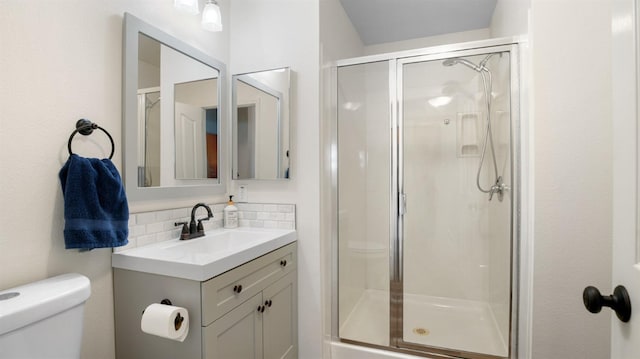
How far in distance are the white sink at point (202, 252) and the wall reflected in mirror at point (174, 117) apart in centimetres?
34

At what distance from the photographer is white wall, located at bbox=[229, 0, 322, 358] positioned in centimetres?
188

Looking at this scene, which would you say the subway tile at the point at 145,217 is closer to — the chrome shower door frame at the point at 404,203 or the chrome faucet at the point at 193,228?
the chrome faucet at the point at 193,228

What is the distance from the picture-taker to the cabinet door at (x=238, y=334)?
1192mm

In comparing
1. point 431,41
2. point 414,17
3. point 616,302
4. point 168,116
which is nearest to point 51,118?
point 168,116

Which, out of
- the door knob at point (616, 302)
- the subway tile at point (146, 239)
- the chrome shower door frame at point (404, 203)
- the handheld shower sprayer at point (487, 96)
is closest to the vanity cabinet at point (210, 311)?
the subway tile at point (146, 239)

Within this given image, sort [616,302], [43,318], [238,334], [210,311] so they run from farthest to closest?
[238,334]
[210,311]
[43,318]
[616,302]

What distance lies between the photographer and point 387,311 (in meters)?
2.14

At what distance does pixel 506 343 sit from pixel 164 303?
1.90 m

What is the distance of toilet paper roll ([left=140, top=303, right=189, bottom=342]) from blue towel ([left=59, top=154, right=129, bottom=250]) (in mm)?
318

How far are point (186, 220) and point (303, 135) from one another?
858 millimetres

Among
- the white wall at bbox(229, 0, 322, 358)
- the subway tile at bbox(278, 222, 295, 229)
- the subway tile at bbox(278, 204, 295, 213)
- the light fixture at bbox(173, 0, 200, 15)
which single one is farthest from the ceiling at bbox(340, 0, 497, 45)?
the subway tile at bbox(278, 222, 295, 229)

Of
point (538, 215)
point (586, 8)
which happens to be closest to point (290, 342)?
point (538, 215)

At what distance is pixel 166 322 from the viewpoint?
42.1 inches

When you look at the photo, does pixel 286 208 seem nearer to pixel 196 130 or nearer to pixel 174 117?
pixel 196 130
